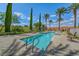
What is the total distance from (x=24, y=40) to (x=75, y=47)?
58 cm

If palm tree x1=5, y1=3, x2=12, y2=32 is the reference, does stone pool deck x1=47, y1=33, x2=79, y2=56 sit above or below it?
below

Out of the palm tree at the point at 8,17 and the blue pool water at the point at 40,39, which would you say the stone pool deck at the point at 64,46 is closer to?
the blue pool water at the point at 40,39

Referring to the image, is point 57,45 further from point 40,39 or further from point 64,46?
point 40,39

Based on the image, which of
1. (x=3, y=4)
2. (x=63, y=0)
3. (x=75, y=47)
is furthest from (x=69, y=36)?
(x=3, y=4)

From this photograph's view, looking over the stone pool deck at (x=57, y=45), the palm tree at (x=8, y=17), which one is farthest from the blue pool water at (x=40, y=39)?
the palm tree at (x=8, y=17)

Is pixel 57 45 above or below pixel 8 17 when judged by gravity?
below

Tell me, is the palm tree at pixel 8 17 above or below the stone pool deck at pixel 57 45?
above

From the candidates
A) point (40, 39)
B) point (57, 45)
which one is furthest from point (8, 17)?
point (57, 45)

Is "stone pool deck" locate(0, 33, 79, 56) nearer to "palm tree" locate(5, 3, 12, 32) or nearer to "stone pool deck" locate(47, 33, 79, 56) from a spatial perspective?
"stone pool deck" locate(47, 33, 79, 56)

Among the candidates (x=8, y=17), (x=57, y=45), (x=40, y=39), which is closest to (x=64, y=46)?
(x=57, y=45)

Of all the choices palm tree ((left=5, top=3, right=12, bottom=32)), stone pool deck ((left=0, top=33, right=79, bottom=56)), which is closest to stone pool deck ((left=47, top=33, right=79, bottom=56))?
stone pool deck ((left=0, top=33, right=79, bottom=56))

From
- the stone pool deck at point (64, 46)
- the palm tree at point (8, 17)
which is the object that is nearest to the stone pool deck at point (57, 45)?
the stone pool deck at point (64, 46)

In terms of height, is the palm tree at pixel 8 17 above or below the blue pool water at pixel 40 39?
above

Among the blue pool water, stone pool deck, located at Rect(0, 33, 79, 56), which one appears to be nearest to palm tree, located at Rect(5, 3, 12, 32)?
stone pool deck, located at Rect(0, 33, 79, 56)
